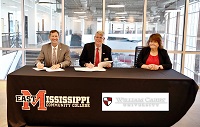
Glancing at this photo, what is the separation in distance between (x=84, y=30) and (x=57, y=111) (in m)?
3.25

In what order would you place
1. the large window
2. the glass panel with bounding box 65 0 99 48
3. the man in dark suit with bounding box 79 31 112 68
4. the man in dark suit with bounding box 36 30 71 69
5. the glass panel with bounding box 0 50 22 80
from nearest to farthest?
the man in dark suit with bounding box 36 30 71 69 → the man in dark suit with bounding box 79 31 112 68 → the large window → the glass panel with bounding box 65 0 99 48 → the glass panel with bounding box 0 50 22 80

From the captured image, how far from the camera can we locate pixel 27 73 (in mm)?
2531

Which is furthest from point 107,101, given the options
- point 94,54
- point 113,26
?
point 113,26

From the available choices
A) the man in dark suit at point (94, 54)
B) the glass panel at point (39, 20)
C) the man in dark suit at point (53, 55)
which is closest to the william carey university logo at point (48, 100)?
the man in dark suit at point (53, 55)

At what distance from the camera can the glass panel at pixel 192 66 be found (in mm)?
5359

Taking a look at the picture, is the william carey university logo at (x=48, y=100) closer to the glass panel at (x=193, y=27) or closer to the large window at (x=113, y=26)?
the large window at (x=113, y=26)

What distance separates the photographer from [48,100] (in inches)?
96.2

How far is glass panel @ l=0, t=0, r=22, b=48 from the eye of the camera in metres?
5.41

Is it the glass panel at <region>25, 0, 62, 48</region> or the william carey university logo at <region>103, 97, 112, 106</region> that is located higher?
the glass panel at <region>25, 0, 62, 48</region>

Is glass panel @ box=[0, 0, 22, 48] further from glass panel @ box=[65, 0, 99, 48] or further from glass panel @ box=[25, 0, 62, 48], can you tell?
glass panel @ box=[65, 0, 99, 48]

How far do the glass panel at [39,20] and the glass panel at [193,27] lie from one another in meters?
2.95

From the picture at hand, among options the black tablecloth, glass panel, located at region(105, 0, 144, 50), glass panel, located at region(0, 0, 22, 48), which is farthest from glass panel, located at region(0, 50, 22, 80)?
the black tablecloth

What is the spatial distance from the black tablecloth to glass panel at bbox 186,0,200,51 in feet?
10.1

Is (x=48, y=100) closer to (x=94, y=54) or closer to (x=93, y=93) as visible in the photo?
(x=93, y=93)
